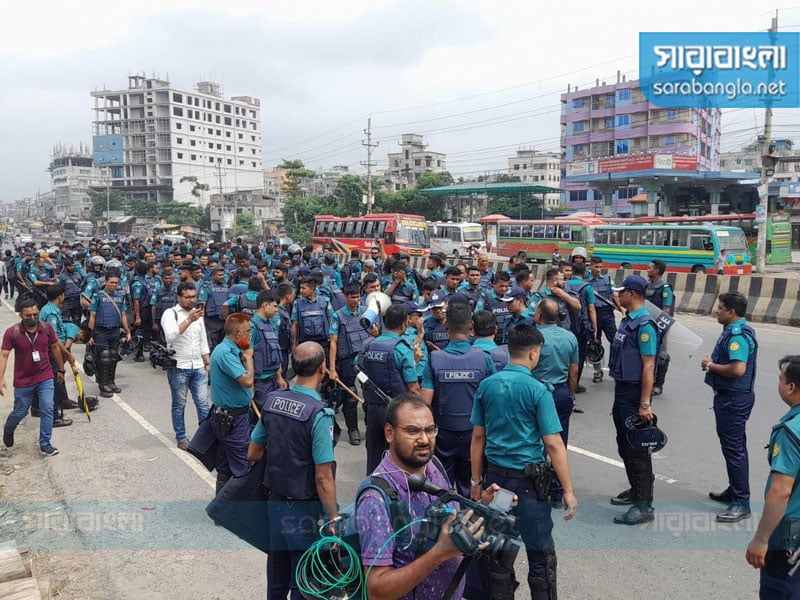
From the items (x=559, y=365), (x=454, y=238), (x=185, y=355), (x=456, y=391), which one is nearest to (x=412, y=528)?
(x=456, y=391)

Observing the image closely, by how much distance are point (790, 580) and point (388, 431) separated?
2.05m

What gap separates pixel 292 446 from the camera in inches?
131

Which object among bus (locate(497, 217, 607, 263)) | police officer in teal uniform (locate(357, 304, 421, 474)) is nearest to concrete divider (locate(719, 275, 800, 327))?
police officer in teal uniform (locate(357, 304, 421, 474))

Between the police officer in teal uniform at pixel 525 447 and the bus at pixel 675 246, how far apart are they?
19.9 meters

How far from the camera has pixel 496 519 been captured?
194 cm

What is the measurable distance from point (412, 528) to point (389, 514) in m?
0.09

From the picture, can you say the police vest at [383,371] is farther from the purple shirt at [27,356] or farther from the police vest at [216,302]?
the police vest at [216,302]

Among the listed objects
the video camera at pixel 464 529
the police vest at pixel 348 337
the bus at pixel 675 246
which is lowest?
the police vest at pixel 348 337

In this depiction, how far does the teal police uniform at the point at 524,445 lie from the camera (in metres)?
3.53

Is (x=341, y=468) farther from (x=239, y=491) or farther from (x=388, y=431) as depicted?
(x=388, y=431)

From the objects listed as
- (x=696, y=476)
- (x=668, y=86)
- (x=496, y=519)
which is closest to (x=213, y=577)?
(x=496, y=519)

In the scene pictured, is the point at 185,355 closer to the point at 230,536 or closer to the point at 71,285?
the point at 230,536

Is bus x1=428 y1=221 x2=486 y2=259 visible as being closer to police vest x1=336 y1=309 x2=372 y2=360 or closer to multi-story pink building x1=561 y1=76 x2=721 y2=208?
multi-story pink building x1=561 y1=76 x2=721 y2=208

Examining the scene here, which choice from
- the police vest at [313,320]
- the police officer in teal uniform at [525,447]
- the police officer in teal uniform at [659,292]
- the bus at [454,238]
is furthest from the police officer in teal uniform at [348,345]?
the bus at [454,238]
